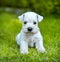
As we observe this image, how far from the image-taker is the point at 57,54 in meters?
7.69

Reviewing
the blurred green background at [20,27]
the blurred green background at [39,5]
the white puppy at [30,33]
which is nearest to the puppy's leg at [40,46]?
the white puppy at [30,33]

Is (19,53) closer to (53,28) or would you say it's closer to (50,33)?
(50,33)

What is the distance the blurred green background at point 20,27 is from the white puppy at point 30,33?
0.14m

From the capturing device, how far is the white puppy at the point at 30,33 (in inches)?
302

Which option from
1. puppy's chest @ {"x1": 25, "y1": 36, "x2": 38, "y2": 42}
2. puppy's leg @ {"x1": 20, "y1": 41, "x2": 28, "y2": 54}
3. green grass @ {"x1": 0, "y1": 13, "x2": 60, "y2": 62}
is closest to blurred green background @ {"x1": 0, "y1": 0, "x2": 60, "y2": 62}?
green grass @ {"x1": 0, "y1": 13, "x2": 60, "y2": 62}

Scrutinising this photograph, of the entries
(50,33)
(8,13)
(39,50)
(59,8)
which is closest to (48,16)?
(59,8)

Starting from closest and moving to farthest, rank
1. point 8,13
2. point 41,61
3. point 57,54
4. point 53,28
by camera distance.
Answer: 1. point 41,61
2. point 57,54
3. point 53,28
4. point 8,13

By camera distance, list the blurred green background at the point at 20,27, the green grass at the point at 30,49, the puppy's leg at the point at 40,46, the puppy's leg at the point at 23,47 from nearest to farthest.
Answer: the green grass at the point at 30,49, the blurred green background at the point at 20,27, the puppy's leg at the point at 23,47, the puppy's leg at the point at 40,46

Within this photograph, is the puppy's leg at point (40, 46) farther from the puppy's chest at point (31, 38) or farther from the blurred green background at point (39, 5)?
the blurred green background at point (39, 5)

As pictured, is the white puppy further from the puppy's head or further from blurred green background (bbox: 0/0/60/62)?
blurred green background (bbox: 0/0/60/62)

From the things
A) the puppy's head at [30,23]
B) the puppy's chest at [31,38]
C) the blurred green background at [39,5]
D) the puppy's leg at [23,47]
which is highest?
the blurred green background at [39,5]

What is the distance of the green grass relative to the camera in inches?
291

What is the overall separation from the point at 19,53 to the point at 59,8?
17.0 feet

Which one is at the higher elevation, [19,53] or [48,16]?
[48,16]
